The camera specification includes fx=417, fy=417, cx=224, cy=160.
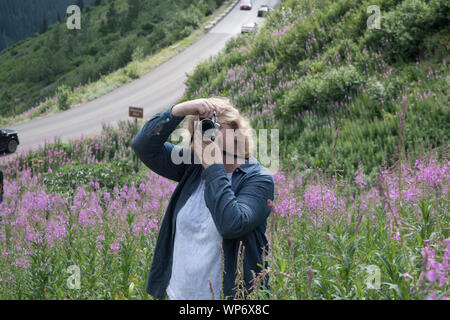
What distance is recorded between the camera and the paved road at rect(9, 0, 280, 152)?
19.4 m

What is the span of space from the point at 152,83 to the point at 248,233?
23971 mm

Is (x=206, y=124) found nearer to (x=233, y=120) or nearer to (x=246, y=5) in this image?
(x=233, y=120)

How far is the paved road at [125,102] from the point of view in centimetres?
1936

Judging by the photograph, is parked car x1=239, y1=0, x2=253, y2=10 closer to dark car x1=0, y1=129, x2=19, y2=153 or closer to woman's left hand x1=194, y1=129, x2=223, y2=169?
dark car x1=0, y1=129, x2=19, y2=153

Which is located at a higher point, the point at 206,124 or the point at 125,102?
the point at 206,124

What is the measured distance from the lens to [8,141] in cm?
1662

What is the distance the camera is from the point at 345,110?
9484mm

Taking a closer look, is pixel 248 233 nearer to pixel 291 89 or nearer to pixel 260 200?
pixel 260 200

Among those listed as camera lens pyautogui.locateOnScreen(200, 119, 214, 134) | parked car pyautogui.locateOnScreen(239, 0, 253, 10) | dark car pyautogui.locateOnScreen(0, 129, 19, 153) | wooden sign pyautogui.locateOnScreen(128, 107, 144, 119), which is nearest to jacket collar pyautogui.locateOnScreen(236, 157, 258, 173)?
camera lens pyautogui.locateOnScreen(200, 119, 214, 134)

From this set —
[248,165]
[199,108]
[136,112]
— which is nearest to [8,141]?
[136,112]

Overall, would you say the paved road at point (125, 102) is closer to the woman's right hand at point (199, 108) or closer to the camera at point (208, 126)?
the woman's right hand at point (199, 108)

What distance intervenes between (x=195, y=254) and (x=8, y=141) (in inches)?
662

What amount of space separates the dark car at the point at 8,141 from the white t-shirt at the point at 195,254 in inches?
644

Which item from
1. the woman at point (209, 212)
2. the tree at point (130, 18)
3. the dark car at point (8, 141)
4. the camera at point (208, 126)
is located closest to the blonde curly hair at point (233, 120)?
the woman at point (209, 212)
